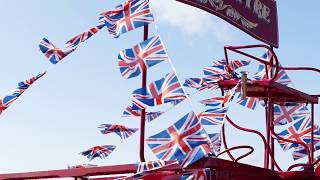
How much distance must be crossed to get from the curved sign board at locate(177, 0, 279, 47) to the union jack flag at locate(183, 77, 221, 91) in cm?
141

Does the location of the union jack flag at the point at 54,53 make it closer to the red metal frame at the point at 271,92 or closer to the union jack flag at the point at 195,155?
the red metal frame at the point at 271,92

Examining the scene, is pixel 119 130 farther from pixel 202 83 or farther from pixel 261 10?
pixel 261 10

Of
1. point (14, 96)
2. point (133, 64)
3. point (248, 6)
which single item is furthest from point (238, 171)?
point (14, 96)

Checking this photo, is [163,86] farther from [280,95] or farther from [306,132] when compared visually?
[306,132]

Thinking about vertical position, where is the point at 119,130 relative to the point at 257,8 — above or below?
below

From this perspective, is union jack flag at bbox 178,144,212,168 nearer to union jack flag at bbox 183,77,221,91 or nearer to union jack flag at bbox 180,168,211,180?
union jack flag at bbox 180,168,211,180

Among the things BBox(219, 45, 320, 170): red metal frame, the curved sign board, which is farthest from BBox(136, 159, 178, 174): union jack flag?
the curved sign board

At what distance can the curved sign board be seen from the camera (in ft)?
36.1

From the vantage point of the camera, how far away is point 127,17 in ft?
34.3

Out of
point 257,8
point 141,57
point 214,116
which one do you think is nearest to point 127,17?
point 141,57

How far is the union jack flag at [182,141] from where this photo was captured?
8367 mm

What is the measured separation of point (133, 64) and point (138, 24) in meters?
0.76

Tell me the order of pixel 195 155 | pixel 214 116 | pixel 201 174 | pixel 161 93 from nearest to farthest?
pixel 195 155 → pixel 201 174 → pixel 161 93 → pixel 214 116

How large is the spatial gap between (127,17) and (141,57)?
1131 millimetres
